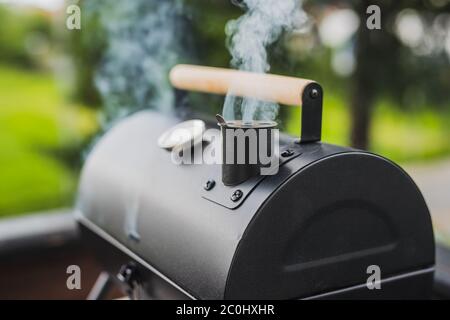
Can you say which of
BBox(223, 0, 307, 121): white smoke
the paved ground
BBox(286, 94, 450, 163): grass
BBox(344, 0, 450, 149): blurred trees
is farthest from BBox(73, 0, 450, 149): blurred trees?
BBox(223, 0, 307, 121): white smoke

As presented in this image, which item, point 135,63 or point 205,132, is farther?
point 135,63

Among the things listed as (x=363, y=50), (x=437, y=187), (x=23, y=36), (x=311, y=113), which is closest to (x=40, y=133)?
(x=23, y=36)

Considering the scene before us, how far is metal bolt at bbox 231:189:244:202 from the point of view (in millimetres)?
1244

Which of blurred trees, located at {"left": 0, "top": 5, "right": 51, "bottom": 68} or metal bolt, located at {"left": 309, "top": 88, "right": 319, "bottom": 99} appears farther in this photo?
blurred trees, located at {"left": 0, "top": 5, "right": 51, "bottom": 68}

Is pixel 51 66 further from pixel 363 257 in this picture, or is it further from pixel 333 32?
pixel 363 257

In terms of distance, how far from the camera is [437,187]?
4.65 metres

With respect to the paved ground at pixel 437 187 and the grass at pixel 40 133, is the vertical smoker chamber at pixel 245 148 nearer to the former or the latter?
the paved ground at pixel 437 187

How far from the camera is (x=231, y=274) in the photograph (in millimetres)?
1170

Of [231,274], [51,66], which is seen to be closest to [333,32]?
[51,66]

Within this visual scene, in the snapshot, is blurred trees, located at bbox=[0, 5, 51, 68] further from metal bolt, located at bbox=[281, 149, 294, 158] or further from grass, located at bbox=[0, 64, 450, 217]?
metal bolt, located at bbox=[281, 149, 294, 158]

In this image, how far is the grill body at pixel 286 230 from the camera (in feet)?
3.93

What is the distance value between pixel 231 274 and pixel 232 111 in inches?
21.8

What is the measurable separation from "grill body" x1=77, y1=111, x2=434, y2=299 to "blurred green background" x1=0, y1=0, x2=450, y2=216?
68 cm

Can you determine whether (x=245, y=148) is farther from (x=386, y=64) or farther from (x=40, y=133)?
(x=40, y=133)
